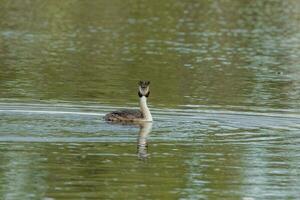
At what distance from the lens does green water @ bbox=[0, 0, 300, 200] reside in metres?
17.0

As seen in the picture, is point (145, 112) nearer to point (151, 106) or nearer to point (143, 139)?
point (143, 139)

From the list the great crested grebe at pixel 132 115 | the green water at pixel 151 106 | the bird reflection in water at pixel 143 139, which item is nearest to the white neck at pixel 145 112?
the great crested grebe at pixel 132 115

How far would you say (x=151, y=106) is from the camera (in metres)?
25.7

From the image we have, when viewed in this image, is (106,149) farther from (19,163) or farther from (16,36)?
(16,36)

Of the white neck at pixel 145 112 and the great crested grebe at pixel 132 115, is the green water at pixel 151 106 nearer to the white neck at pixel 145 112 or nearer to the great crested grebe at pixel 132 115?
the great crested grebe at pixel 132 115

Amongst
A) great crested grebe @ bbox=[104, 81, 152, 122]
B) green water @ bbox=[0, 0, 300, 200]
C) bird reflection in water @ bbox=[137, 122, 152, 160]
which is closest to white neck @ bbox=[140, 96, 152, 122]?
great crested grebe @ bbox=[104, 81, 152, 122]

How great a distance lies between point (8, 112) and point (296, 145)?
5.79 meters

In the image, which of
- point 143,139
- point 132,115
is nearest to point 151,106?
A: point 132,115

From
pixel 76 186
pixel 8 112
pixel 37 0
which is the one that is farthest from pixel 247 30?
pixel 76 186

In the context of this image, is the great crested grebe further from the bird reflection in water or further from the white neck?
the bird reflection in water

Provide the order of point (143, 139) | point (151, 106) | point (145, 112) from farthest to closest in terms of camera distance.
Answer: point (151, 106), point (145, 112), point (143, 139)

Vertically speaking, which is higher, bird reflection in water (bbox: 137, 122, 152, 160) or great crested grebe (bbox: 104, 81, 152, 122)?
great crested grebe (bbox: 104, 81, 152, 122)

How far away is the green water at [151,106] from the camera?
55.7ft

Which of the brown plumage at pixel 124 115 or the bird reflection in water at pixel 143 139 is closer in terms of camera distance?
the bird reflection in water at pixel 143 139
